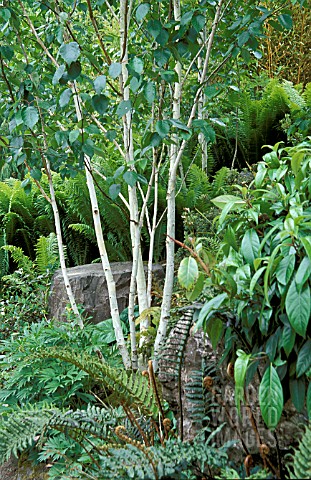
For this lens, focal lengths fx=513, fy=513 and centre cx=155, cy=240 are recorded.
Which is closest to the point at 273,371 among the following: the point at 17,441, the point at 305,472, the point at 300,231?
the point at 305,472

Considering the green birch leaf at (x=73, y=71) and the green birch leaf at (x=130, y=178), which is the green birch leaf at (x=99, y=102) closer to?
the green birch leaf at (x=73, y=71)

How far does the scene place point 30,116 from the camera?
2273mm

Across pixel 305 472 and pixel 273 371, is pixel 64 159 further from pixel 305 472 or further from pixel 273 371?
pixel 305 472

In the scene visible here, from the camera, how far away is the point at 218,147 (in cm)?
551

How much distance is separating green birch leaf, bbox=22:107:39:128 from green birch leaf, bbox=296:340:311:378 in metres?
1.45

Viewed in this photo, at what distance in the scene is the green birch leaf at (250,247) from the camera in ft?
5.81

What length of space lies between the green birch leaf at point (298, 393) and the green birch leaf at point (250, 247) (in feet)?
1.37

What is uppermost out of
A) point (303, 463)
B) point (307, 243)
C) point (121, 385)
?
point (307, 243)

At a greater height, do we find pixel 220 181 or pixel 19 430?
pixel 220 181

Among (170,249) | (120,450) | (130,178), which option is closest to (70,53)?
(130,178)

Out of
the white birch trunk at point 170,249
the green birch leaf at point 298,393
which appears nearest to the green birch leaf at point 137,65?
the white birch trunk at point 170,249

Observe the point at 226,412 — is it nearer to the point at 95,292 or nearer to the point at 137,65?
the point at 137,65

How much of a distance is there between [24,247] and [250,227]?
153 inches

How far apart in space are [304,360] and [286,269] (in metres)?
0.28
